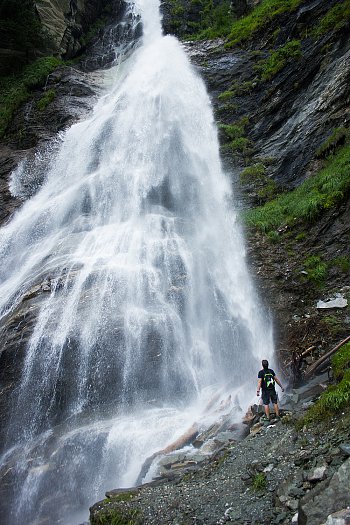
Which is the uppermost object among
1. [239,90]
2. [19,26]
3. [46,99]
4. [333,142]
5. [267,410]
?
[19,26]

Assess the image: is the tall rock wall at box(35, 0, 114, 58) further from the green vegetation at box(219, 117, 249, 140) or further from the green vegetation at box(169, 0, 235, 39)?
the green vegetation at box(219, 117, 249, 140)

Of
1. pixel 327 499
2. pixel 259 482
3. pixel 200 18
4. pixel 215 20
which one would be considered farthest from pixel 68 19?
pixel 327 499

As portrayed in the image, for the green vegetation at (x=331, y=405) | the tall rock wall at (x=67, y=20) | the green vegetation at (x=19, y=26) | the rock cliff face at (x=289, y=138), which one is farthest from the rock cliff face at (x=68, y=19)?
the green vegetation at (x=331, y=405)

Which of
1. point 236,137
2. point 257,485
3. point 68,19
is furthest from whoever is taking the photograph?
point 68,19

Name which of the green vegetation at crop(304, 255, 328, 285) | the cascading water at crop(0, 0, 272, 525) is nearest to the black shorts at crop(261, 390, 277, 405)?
the cascading water at crop(0, 0, 272, 525)

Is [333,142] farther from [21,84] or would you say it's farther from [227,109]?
[21,84]

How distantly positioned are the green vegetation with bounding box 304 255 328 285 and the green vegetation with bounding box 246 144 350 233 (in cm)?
189

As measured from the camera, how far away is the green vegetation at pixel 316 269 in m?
11.1

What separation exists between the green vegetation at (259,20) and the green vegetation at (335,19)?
152 inches

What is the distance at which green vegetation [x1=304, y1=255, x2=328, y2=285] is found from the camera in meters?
11.1

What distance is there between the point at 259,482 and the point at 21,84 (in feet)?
93.9

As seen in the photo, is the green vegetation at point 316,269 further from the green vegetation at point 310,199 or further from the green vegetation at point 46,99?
the green vegetation at point 46,99

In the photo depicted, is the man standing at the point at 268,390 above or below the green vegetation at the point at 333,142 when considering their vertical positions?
below

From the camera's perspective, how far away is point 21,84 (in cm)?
2703
